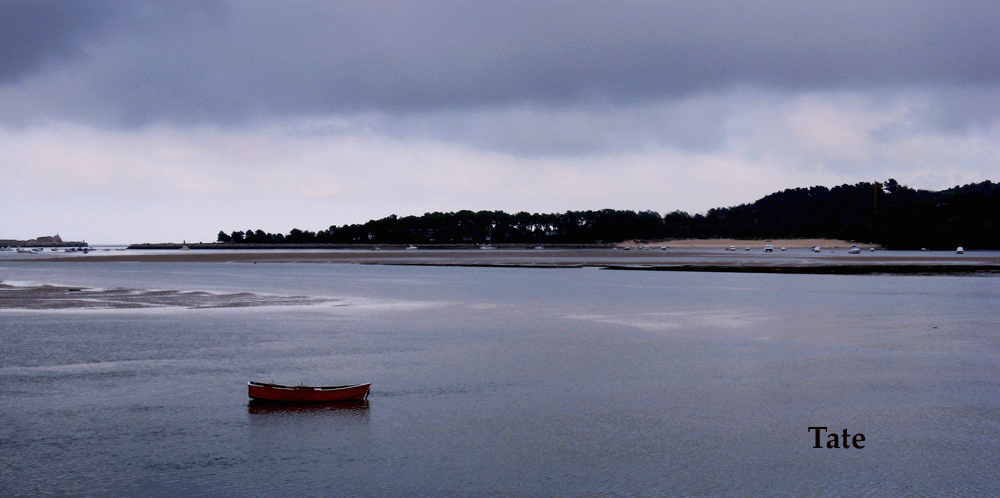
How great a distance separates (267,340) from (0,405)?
377 inches

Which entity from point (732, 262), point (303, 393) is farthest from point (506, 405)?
point (732, 262)

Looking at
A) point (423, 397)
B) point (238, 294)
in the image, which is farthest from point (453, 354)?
point (238, 294)

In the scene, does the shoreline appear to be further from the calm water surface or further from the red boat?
the red boat

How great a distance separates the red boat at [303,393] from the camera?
1538 centimetres

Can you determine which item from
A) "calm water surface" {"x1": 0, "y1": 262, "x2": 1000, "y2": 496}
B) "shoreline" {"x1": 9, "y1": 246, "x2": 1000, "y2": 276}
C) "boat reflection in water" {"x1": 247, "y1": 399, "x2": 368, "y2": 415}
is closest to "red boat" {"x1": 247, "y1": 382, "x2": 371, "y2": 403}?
"boat reflection in water" {"x1": 247, "y1": 399, "x2": 368, "y2": 415}

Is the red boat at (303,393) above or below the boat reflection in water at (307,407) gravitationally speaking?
above

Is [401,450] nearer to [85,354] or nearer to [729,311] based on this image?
[85,354]

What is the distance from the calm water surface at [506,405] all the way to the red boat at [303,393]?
0.36 m

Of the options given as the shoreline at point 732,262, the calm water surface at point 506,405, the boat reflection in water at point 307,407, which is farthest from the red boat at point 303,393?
the shoreline at point 732,262

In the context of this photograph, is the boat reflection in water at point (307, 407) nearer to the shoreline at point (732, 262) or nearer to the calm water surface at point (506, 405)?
the calm water surface at point (506, 405)

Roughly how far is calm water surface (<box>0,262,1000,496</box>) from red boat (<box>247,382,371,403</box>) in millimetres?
362

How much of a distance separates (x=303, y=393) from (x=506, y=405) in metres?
4.07

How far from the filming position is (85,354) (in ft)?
69.9

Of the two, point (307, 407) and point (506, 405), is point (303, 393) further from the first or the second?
point (506, 405)
